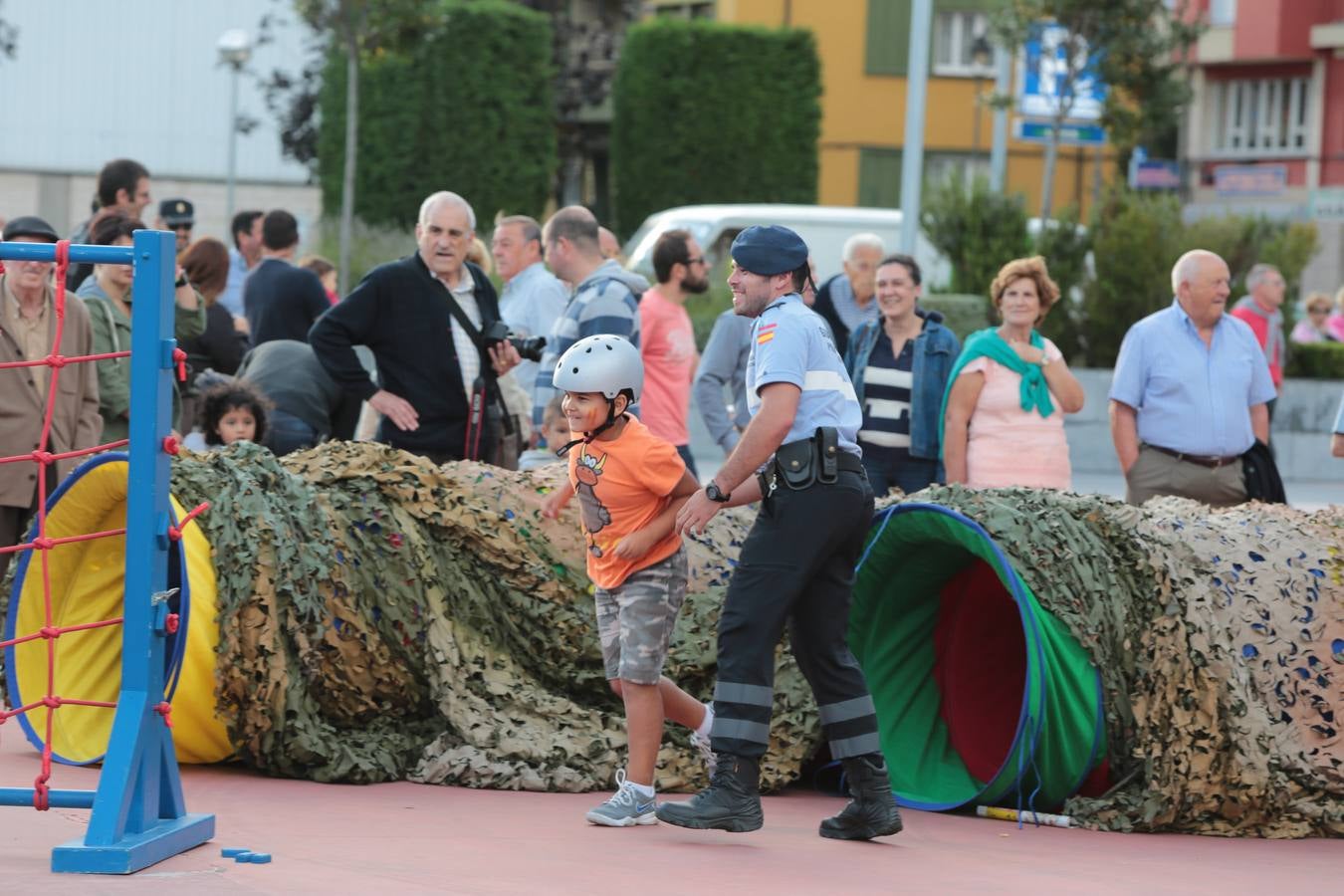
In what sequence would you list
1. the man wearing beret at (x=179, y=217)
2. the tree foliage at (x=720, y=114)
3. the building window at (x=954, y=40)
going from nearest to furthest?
1. the man wearing beret at (x=179, y=217)
2. the tree foliage at (x=720, y=114)
3. the building window at (x=954, y=40)

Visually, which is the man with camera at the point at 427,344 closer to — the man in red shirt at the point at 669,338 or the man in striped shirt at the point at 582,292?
the man in striped shirt at the point at 582,292

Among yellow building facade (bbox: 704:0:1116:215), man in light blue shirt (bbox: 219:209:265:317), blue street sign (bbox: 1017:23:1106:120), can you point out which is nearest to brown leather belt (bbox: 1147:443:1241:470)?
man in light blue shirt (bbox: 219:209:265:317)

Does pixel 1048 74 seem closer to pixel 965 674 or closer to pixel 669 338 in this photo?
pixel 669 338

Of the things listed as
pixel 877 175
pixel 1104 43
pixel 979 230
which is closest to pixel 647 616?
pixel 979 230

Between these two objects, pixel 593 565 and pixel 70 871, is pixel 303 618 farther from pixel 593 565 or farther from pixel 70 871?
pixel 70 871

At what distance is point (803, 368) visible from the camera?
21.5 feet

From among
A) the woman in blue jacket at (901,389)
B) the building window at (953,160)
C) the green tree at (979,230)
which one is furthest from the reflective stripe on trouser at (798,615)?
the building window at (953,160)

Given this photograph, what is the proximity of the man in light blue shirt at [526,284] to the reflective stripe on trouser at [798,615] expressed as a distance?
408 cm

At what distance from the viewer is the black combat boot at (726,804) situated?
652 cm

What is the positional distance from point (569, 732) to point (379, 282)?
2.30 m

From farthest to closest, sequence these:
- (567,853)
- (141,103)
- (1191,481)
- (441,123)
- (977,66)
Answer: (141,103), (977,66), (441,123), (1191,481), (567,853)

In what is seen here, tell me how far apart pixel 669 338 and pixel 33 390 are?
3.00 metres

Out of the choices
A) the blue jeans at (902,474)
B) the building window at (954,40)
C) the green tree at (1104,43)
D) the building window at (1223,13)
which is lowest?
the blue jeans at (902,474)

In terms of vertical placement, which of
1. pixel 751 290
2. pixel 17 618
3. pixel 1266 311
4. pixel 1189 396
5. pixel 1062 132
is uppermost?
pixel 1062 132
